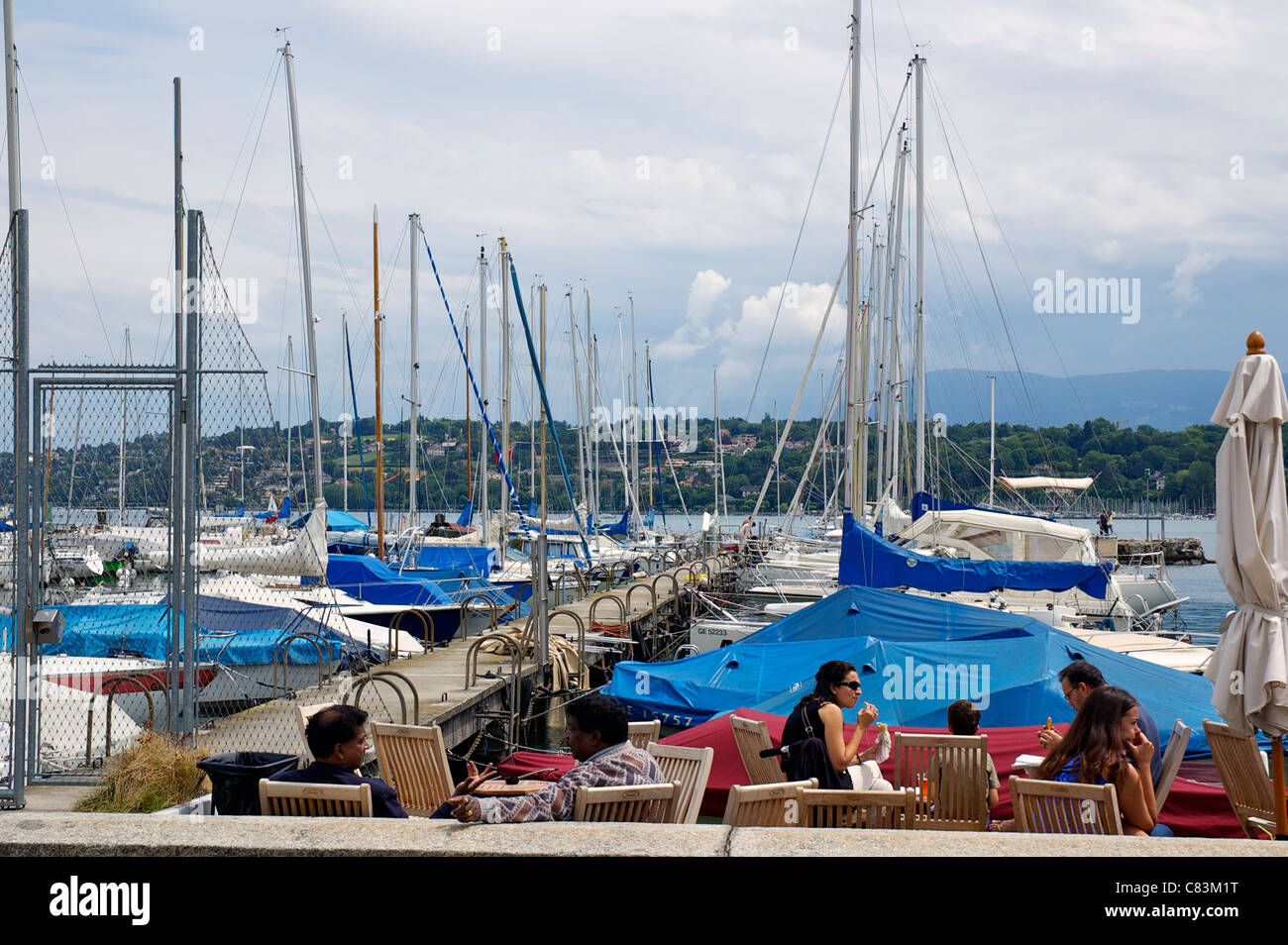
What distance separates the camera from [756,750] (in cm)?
875

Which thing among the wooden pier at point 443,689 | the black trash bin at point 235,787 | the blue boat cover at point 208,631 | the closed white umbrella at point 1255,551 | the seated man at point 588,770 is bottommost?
the wooden pier at point 443,689

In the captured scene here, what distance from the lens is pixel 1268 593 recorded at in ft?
22.1

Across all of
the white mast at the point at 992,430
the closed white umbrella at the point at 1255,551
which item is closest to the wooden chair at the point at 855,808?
the closed white umbrella at the point at 1255,551

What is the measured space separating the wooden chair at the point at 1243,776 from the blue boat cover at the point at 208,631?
1134cm

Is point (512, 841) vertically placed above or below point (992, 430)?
below

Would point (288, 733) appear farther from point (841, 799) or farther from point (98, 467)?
point (841, 799)

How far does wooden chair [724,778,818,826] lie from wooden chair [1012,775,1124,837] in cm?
120

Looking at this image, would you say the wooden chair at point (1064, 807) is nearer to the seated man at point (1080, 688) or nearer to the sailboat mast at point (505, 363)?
the seated man at point (1080, 688)

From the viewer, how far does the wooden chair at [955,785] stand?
7715mm

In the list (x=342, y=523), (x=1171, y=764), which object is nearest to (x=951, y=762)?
(x=1171, y=764)

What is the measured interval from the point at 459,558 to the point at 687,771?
28114 mm

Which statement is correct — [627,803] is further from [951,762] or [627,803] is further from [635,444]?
[635,444]
